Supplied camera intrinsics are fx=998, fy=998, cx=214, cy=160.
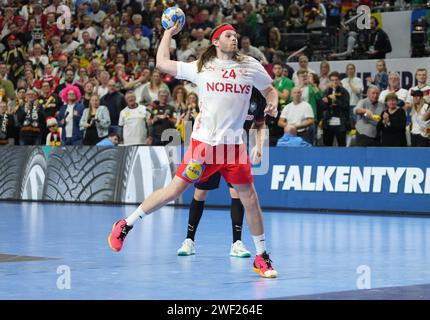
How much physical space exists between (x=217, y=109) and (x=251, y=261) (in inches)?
82.3

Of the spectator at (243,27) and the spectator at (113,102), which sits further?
the spectator at (243,27)

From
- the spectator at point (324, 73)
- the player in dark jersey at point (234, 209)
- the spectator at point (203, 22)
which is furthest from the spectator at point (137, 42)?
the player in dark jersey at point (234, 209)

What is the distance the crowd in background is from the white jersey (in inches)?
365

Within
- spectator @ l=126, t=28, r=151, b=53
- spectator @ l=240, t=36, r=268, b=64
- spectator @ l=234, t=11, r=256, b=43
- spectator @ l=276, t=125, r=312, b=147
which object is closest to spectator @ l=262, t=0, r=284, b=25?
spectator @ l=234, t=11, r=256, b=43

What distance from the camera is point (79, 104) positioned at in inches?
928

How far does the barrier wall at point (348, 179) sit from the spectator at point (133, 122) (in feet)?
9.97

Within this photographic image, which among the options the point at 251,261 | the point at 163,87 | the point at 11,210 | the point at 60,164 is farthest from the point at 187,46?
the point at 251,261

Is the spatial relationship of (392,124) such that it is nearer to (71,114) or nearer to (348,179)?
(348,179)

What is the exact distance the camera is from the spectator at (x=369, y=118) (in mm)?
20016

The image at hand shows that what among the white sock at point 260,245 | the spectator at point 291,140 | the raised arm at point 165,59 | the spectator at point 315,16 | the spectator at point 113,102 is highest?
the spectator at point 315,16

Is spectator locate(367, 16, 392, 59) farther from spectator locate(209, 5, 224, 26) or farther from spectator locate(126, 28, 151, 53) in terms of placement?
spectator locate(126, 28, 151, 53)

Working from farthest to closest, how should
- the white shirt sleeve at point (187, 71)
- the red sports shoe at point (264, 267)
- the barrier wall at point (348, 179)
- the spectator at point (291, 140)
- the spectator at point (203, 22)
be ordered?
the spectator at point (203, 22) < the spectator at point (291, 140) < the barrier wall at point (348, 179) < the white shirt sleeve at point (187, 71) < the red sports shoe at point (264, 267)

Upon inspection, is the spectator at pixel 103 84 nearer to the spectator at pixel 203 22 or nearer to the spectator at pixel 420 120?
the spectator at pixel 203 22
